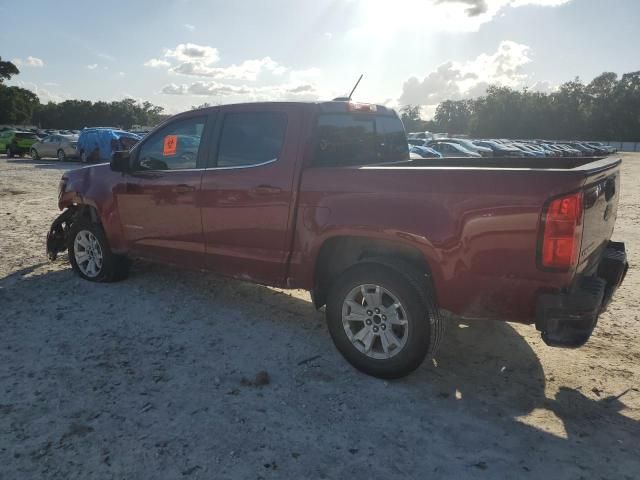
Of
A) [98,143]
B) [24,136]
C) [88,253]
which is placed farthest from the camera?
[24,136]

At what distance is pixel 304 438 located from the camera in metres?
2.87

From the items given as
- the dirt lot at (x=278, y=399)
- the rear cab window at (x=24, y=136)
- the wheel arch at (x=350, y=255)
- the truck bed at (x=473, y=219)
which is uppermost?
the rear cab window at (x=24, y=136)

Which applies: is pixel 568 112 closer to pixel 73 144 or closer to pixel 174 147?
pixel 73 144

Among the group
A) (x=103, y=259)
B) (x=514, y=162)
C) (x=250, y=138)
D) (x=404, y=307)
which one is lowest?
(x=103, y=259)

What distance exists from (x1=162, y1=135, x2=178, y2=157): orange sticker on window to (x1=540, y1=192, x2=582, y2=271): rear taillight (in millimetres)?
3329

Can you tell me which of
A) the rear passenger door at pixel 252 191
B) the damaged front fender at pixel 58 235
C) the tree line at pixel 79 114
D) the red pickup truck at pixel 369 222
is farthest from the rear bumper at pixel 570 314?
the tree line at pixel 79 114

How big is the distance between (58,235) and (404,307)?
4.76 metres

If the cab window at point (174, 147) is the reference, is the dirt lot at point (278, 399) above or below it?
below

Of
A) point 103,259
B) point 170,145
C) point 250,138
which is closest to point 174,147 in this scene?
point 170,145

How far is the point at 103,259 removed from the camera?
5.46 metres

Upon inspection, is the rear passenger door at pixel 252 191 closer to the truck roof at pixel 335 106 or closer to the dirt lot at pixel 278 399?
the truck roof at pixel 335 106

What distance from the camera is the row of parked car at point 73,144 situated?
2186 cm

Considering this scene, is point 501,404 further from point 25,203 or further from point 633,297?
point 25,203

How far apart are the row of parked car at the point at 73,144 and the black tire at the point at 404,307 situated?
15534 mm
